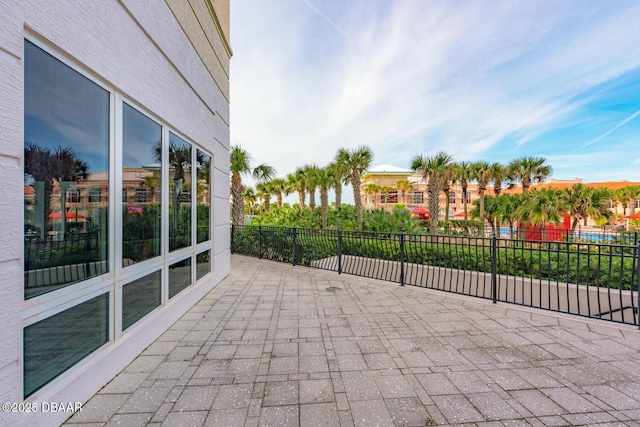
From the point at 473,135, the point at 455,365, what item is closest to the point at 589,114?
the point at 473,135

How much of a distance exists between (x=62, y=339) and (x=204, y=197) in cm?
325

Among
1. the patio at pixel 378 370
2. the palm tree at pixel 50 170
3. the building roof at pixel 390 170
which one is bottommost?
the patio at pixel 378 370

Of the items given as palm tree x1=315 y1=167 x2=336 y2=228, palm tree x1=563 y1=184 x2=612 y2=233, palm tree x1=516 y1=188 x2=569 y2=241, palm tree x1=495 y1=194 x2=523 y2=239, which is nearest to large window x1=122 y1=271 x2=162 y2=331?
palm tree x1=315 y1=167 x2=336 y2=228

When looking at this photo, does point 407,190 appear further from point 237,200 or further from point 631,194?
point 237,200

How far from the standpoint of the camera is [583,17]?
733 centimetres

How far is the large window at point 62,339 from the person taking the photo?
172 cm

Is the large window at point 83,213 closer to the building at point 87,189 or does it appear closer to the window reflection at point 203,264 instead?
the building at point 87,189

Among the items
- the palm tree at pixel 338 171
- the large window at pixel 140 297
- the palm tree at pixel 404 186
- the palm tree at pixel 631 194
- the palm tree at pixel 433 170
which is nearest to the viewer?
the large window at pixel 140 297

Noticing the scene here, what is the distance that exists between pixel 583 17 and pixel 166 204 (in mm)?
12234

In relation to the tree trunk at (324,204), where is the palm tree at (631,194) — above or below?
above

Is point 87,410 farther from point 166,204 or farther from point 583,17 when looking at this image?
point 583,17

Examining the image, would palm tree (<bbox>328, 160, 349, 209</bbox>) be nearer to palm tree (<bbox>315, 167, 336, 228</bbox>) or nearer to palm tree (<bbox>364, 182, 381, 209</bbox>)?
palm tree (<bbox>315, 167, 336, 228</bbox>)

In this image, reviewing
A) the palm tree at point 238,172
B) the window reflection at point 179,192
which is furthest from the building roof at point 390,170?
the window reflection at point 179,192

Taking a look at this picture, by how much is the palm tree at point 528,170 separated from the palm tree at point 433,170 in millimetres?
12817
